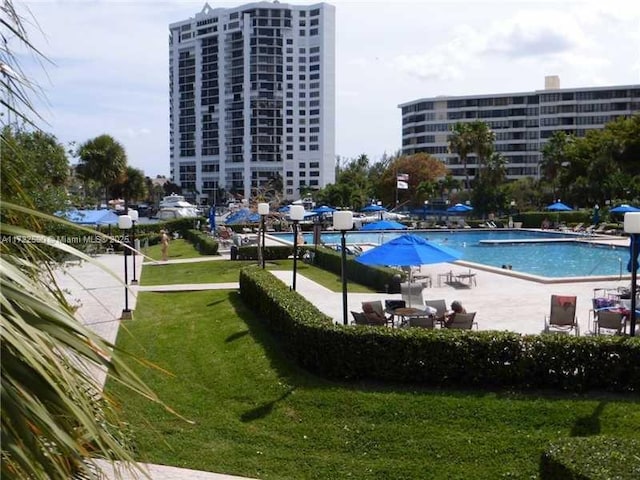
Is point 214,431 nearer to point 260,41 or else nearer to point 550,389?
point 550,389

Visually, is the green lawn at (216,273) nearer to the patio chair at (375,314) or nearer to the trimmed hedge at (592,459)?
the patio chair at (375,314)

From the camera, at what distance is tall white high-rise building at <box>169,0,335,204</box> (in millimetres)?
147500

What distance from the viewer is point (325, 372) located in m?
11.8

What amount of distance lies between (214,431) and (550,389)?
5.28 m

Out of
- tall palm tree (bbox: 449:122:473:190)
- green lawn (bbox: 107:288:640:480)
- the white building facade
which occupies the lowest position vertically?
green lawn (bbox: 107:288:640:480)

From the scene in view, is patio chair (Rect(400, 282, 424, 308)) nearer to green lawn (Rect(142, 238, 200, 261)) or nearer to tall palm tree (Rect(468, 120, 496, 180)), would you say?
green lawn (Rect(142, 238, 200, 261))

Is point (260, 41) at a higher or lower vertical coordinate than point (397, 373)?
higher

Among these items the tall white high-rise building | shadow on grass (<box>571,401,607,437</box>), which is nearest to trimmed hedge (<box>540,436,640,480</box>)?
shadow on grass (<box>571,401,607,437</box>)

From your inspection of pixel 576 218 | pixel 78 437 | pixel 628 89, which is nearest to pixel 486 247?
pixel 576 218

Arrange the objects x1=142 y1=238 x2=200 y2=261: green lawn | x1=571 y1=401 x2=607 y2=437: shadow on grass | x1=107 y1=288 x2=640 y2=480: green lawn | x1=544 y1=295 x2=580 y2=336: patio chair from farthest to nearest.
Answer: x1=142 y1=238 x2=200 y2=261: green lawn
x1=544 y1=295 x2=580 y2=336: patio chair
x1=571 y1=401 x2=607 y2=437: shadow on grass
x1=107 y1=288 x2=640 y2=480: green lawn

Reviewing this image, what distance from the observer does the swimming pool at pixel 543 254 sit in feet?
98.9

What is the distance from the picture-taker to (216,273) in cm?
2691

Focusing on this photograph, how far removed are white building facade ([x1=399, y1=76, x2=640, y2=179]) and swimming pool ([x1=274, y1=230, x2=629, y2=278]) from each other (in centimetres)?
5978

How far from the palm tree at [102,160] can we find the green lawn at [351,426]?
143 feet
